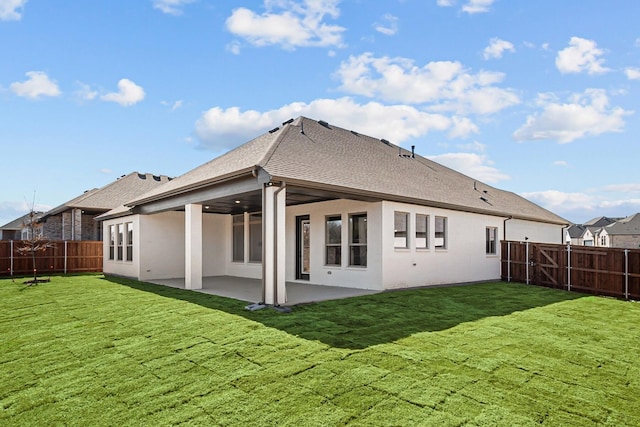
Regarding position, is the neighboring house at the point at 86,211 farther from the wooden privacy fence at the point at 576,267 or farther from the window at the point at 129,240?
the wooden privacy fence at the point at 576,267

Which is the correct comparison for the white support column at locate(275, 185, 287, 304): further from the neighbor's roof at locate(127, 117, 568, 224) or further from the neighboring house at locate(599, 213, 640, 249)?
the neighboring house at locate(599, 213, 640, 249)

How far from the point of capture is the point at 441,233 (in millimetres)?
13578

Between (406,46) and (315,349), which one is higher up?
(406,46)

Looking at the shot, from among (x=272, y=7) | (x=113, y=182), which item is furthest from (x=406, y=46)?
(x=113, y=182)

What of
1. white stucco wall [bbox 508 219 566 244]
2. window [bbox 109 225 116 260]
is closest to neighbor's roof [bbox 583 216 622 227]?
white stucco wall [bbox 508 219 566 244]

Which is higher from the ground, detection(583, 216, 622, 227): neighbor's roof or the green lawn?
detection(583, 216, 622, 227): neighbor's roof

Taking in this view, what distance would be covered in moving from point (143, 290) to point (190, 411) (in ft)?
30.2

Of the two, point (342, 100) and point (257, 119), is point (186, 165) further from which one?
point (342, 100)

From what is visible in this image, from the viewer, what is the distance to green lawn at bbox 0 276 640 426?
13.0ft

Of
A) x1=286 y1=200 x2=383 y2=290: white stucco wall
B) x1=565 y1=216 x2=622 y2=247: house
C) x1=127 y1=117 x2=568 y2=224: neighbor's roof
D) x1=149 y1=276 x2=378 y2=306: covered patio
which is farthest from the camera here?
x1=565 y1=216 x2=622 y2=247: house

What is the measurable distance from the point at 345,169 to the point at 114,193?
1849cm

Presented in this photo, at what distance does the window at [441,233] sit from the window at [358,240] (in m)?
2.94

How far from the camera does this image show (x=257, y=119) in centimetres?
1889

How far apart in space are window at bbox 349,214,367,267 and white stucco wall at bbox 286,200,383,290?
0.42ft
